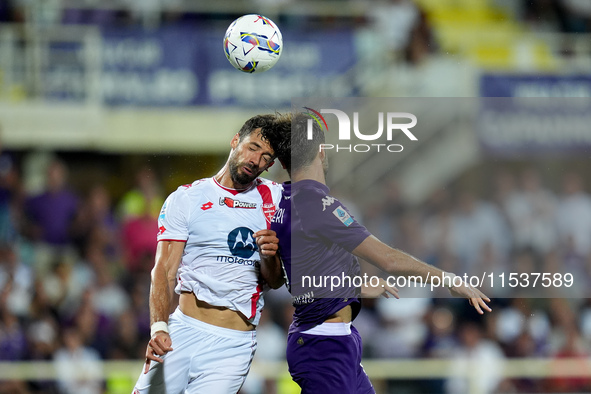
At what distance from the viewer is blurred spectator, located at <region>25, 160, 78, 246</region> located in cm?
1116

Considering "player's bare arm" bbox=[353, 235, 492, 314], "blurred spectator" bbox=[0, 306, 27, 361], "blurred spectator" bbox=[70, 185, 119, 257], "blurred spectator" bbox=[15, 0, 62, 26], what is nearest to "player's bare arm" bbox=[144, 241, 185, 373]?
"player's bare arm" bbox=[353, 235, 492, 314]

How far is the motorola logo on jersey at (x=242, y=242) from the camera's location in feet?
18.4

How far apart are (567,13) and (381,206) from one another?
7.76 m

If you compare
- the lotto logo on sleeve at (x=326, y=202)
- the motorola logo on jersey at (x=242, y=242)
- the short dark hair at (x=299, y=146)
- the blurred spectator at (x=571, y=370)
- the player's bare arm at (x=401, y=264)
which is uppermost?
the short dark hair at (x=299, y=146)

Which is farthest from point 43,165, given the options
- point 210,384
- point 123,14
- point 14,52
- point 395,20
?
point 210,384

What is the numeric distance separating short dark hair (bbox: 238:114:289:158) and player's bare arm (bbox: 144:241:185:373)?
2.78ft

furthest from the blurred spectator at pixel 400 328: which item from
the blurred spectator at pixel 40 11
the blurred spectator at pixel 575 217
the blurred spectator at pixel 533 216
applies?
the blurred spectator at pixel 40 11

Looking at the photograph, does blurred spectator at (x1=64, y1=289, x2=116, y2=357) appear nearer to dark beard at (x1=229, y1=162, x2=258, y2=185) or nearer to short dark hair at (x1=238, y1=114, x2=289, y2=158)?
dark beard at (x1=229, y1=162, x2=258, y2=185)

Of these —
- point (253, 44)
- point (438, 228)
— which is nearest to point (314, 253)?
point (253, 44)

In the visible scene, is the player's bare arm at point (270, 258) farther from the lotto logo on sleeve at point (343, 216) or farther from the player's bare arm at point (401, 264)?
the player's bare arm at point (401, 264)

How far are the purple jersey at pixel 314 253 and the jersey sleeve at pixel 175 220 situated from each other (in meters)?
0.58

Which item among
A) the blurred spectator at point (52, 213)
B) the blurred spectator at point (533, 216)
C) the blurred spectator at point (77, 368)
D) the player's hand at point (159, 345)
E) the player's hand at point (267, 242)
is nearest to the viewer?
the player's hand at point (267, 242)

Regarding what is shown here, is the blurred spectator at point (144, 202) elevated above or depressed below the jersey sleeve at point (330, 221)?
above

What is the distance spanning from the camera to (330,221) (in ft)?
17.2
